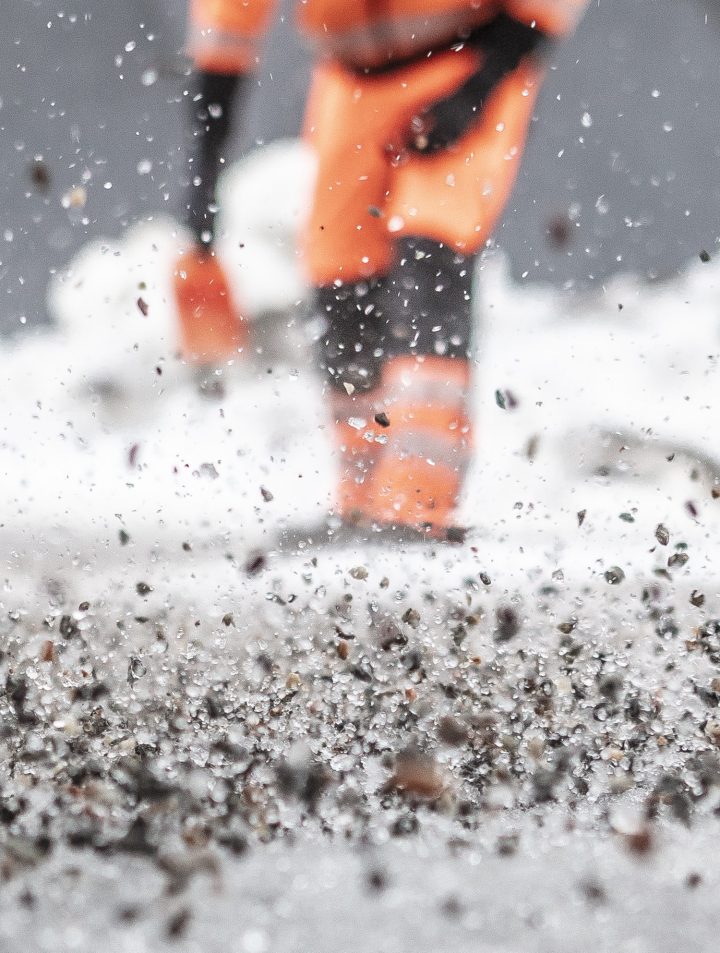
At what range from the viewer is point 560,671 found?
28.0 inches

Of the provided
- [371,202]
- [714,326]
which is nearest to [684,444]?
[714,326]

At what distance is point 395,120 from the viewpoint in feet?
2.43

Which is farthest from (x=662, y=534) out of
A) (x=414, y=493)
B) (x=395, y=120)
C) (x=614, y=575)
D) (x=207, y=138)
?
(x=207, y=138)

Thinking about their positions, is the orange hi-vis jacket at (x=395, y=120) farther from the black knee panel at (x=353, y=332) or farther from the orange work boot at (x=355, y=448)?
the orange work boot at (x=355, y=448)

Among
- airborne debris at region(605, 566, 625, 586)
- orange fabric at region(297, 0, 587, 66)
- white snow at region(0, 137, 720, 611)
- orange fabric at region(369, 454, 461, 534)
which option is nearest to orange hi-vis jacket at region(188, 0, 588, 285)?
orange fabric at region(297, 0, 587, 66)

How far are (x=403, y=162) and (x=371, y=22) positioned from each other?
13cm

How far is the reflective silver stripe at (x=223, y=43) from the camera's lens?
0.80 metres

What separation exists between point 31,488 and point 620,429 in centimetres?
68

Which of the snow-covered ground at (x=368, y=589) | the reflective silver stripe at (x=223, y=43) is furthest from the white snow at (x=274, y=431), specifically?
the reflective silver stripe at (x=223, y=43)

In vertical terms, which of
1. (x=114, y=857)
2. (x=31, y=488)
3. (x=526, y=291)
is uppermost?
(x=526, y=291)

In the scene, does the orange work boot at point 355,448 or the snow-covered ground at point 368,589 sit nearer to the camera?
the snow-covered ground at point 368,589

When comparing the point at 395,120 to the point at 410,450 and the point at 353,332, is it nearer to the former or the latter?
the point at 353,332

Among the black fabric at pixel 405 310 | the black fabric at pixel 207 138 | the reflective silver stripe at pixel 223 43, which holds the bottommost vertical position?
the black fabric at pixel 405 310

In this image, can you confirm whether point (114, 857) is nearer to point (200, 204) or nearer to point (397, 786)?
point (397, 786)
